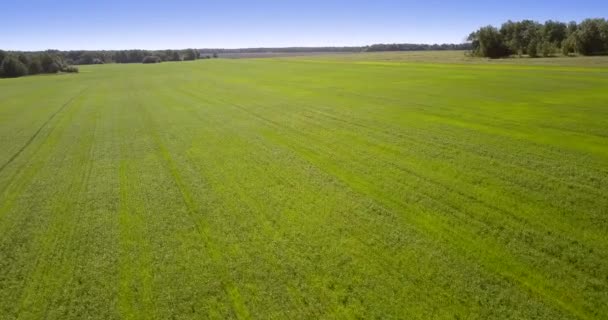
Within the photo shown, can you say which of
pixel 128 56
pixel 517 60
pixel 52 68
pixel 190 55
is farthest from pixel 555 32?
pixel 128 56

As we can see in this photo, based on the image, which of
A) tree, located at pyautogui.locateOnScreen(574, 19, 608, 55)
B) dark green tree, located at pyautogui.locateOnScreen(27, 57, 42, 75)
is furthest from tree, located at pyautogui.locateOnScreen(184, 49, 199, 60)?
tree, located at pyautogui.locateOnScreen(574, 19, 608, 55)

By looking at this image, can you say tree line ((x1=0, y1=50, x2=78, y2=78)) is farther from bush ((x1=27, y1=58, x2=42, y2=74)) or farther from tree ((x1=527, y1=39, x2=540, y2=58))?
tree ((x1=527, y1=39, x2=540, y2=58))

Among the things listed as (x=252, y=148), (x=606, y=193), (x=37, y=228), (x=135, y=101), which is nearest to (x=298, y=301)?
(x=37, y=228)

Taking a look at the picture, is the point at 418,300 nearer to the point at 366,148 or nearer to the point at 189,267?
the point at 189,267

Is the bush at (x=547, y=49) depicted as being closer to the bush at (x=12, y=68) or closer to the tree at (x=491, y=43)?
the tree at (x=491, y=43)

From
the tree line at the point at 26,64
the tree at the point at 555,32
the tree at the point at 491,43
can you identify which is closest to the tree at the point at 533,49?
the tree at the point at 555,32

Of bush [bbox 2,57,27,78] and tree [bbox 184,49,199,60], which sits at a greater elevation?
tree [bbox 184,49,199,60]
